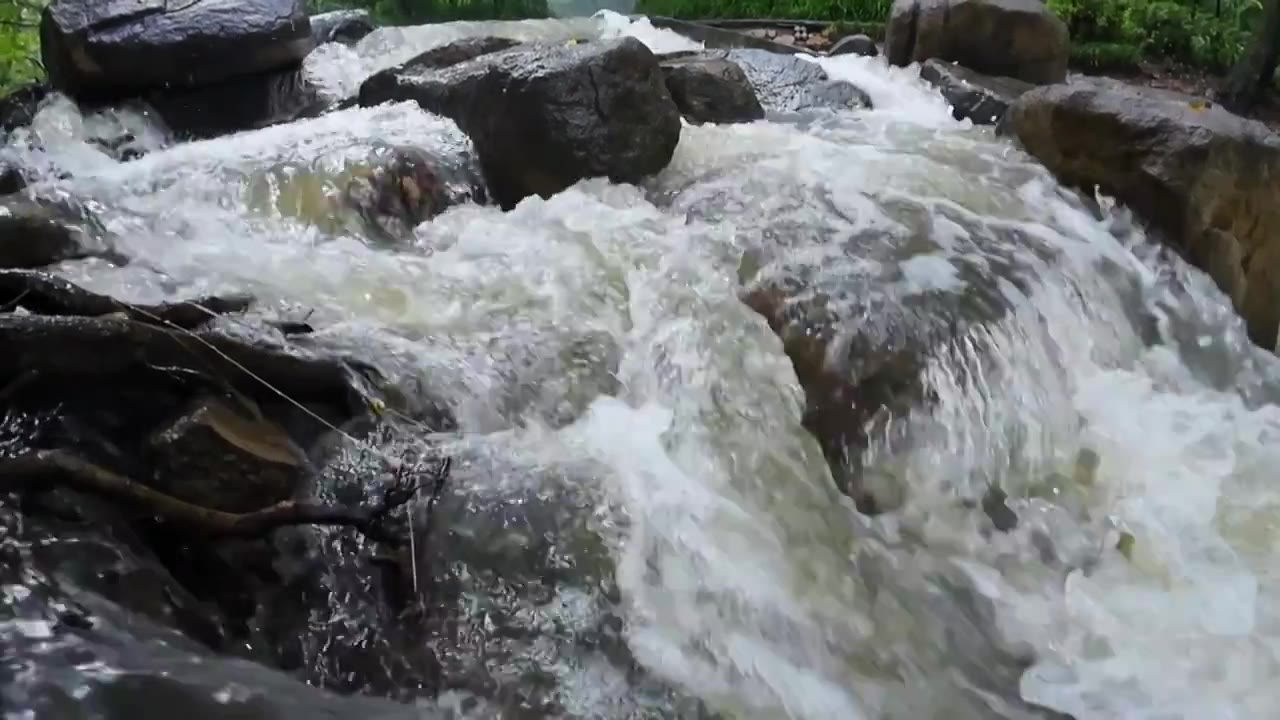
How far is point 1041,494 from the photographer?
3.83 meters

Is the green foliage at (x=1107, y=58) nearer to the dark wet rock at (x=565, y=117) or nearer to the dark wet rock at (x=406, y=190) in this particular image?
the dark wet rock at (x=565, y=117)

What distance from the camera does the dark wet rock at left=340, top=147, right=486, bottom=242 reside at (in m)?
4.77

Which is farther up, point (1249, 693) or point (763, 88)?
point (763, 88)

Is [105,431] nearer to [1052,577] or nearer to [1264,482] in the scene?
[1052,577]

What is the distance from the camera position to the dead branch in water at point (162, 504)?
234cm

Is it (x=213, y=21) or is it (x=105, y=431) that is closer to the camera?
(x=105, y=431)

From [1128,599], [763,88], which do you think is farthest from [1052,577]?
[763,88]

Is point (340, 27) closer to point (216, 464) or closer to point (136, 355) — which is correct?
point (136, 355)

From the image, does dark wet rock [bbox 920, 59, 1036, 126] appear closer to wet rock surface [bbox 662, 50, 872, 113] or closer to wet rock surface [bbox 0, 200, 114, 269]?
wet rock surface [bbox 662, 50, 872, 113]

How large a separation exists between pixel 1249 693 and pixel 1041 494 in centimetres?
97

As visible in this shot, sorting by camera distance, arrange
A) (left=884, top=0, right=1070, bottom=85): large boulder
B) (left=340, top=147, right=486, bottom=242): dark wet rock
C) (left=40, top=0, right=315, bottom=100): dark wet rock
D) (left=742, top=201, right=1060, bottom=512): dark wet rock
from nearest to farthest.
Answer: (left=742, top=201, right=1060, bottom=512): dark wet rock, (left=340, top=147, right=486, bottom=242): dark wet rock, (left=40, top=0, right=315, bottom=100): dark wet rock, (left=884, top=0, right=1070, bottom=85): large boulder

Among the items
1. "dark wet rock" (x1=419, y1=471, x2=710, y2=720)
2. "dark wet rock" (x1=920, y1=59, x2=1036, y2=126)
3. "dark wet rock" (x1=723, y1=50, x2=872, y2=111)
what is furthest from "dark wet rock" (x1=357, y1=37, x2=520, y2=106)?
"dark wet rock" (x1=419, y1=471, x2=710, y2=720)

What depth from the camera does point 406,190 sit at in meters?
4.92

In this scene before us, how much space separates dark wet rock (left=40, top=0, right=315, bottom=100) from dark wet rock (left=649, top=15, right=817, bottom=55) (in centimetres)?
430
